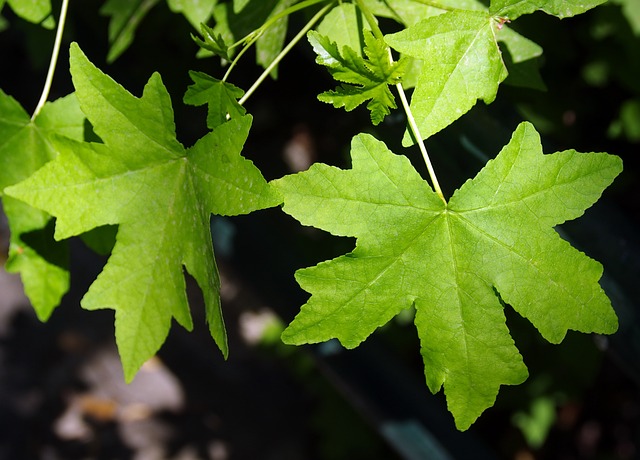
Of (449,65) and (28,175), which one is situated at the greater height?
(449,65)

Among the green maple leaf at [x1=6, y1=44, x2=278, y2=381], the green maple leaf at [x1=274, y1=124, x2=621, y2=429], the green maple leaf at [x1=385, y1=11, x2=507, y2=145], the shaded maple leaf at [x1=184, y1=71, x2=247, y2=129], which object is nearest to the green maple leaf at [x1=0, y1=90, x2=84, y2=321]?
the green maple leaf at [x1=6, y1=44, x2=278, y2=381]

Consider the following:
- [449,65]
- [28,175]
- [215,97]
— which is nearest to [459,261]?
[449,65]

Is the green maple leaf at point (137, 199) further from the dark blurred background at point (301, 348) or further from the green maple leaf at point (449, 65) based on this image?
the dark blurred background at point (301, 348)

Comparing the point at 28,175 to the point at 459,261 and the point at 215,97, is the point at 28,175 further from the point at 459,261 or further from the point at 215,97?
the point at 459,261

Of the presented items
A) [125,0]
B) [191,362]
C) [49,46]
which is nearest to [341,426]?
[191,362]

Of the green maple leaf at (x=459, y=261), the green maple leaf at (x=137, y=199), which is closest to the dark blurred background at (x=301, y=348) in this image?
the green maple leaf at (x=459, y=261)

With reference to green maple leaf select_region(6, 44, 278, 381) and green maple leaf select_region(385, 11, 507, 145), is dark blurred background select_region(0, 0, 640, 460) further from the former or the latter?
green maple leaf select_region(6, 44, 278, 381)
